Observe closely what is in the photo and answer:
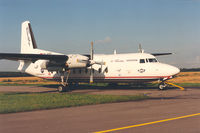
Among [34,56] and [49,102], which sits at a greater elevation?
[34,56]

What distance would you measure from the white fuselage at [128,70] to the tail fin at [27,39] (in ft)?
23.9

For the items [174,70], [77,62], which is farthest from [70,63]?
[174,70]

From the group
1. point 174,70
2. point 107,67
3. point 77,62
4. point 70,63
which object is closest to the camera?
point 174,70

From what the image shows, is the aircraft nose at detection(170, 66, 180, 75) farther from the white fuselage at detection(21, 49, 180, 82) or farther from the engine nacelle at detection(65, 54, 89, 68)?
the engine nacelle at detection(65, 54, 89, 68)

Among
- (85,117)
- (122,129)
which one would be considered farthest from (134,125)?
(85,117)

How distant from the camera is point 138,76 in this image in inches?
928

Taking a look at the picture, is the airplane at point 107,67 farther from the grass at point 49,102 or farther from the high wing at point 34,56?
the grass at point 49,102

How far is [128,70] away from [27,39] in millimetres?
14617

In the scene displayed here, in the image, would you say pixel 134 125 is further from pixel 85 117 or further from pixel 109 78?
pixel 109 78

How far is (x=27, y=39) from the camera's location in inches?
1223

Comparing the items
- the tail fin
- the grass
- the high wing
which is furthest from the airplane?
the grass

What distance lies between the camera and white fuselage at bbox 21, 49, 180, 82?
74.4 feet

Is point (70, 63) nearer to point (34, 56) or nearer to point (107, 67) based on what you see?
point (34, 56)

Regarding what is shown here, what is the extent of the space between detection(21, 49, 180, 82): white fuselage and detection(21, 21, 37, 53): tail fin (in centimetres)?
729
